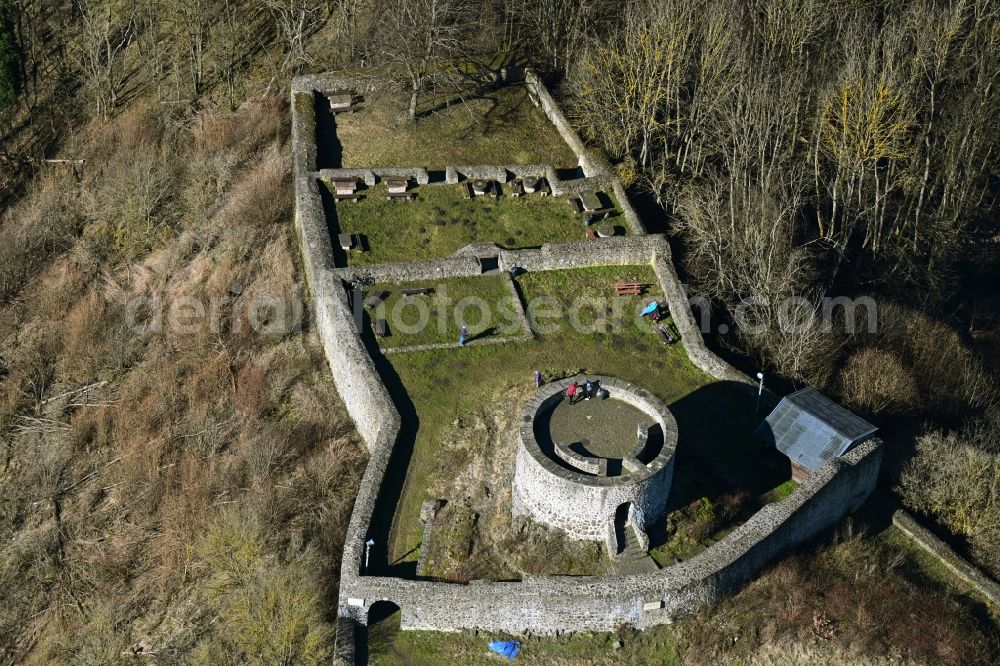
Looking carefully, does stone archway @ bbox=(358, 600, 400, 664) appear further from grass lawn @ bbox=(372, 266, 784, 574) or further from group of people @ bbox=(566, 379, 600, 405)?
group of people @ bbox=(566, 379, 600, 405)

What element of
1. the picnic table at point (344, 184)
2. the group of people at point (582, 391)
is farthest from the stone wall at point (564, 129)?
the group of people at point (582, 391)

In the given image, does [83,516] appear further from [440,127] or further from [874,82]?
[874,82]

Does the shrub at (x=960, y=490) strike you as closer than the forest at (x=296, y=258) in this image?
No

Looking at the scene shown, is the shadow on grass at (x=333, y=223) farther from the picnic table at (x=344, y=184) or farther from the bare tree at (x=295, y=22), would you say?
the bare tree at (x=295, y=22)

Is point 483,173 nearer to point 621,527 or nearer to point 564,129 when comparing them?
point 564,129

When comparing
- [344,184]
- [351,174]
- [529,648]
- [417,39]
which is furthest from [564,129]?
[529,648]

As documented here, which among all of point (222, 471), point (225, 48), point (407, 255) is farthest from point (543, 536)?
point (225, 48)
